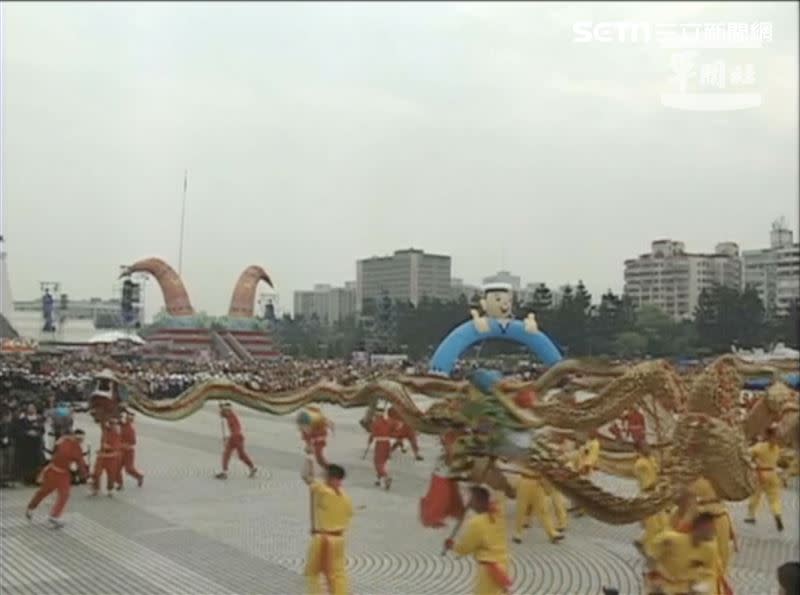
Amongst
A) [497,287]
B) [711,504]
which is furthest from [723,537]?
[497,287]

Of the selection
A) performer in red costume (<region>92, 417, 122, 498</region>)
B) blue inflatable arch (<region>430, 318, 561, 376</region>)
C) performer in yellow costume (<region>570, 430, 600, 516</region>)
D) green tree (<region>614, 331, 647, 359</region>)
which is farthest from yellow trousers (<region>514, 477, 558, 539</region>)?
green tree (<region>614, 331, 647, 359</region>)

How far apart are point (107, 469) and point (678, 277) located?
25236mm

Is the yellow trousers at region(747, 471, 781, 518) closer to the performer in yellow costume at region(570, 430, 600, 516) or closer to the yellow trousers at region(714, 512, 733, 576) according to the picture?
the performer in yellow costume at region(570, 430, 600, 516)

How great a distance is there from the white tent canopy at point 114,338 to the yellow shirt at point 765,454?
39.2 ft

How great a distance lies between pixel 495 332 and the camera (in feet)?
50.2

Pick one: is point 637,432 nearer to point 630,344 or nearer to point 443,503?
point 443,503

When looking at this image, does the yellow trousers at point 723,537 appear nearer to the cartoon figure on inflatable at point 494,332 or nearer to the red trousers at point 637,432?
the red trousers at point 637,432

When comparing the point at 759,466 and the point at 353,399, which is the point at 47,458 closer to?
the point at 353,399

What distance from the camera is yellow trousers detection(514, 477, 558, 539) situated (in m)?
8.05

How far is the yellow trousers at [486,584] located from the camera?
4.96 metres

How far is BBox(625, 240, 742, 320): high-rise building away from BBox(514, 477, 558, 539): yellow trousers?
18941 millimetres

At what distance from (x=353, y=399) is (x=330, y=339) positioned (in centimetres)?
697

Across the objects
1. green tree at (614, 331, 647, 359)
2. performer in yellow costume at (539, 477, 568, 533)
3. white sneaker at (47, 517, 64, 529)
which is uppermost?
green tree at (614, 331, 647, 359)

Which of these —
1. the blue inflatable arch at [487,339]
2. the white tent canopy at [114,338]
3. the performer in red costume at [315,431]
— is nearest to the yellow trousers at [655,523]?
the performer in red costume at [315,431]
